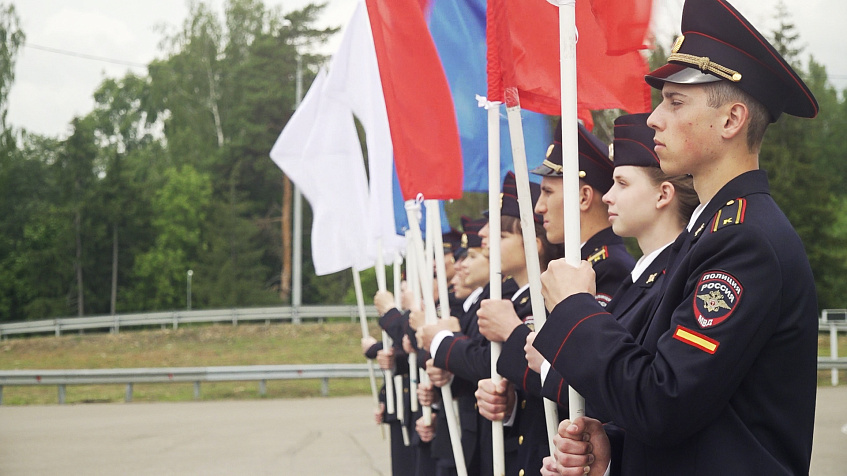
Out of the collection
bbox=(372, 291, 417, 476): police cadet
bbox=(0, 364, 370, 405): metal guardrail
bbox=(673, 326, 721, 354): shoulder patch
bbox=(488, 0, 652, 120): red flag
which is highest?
bbox=(488, 0, 652, 120): red flag

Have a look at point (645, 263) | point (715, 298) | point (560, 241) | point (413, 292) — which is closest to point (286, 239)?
point (413, 292)

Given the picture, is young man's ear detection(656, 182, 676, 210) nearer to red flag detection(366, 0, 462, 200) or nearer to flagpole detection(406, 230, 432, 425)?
red flag detection(366, 0, 462, 200)

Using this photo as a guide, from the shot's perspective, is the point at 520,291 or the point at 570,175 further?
the point at 520,291

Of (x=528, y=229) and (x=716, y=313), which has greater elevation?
(x=528, y=229)

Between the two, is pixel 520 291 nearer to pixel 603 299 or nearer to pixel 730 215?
pixel 603 299

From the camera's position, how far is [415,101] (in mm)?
4934

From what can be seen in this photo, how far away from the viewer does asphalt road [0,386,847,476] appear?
9805mm

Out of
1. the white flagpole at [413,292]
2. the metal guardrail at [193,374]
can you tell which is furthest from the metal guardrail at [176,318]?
the white flagpole at [413,292]

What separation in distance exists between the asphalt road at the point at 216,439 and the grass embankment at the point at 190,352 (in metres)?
2.96

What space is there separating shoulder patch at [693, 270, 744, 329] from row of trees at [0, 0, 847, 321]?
127 feet

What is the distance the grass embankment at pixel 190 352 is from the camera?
760 inches

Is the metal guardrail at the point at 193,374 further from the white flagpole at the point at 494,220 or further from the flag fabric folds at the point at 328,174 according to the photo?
the white flagpole at the point at 494,220

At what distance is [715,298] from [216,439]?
10342mm

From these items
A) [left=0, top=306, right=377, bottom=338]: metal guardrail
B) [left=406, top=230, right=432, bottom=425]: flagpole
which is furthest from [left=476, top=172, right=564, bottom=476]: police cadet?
[left=0, top=306, right=377, bottom=338]: metal guardrail
